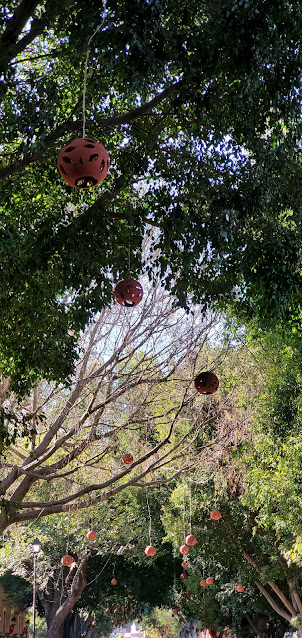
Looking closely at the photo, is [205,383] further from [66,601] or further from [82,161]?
[66,601]

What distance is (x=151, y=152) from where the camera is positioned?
7.08 m

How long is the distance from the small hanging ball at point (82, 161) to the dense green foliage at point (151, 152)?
0.97 meters

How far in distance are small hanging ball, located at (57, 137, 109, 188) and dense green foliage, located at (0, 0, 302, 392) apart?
97 cm

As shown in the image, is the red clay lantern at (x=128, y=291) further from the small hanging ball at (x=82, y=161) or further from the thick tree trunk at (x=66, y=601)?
the thick tree trunk at (x=66, y=601)

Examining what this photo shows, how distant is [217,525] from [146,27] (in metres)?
15.5

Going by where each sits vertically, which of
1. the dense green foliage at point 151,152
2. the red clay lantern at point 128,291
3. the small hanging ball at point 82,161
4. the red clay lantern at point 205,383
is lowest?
the small hanging ball at point 82,161

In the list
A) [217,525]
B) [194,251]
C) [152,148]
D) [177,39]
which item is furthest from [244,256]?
[217,525]

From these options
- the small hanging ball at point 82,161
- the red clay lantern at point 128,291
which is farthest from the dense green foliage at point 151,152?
the small hanging ball at point 82,161

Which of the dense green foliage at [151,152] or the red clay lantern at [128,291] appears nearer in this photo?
the dense green foliage at [151,152]

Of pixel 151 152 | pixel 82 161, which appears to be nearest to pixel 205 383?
pixel 151 152

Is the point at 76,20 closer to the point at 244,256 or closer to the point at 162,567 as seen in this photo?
the point at 244,256

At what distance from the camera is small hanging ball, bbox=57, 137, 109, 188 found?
4641 mm

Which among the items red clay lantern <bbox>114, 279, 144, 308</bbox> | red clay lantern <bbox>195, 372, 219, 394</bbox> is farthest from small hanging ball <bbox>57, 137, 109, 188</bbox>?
red clay lantern <bbox>195, 372, 219, 394</bbox>

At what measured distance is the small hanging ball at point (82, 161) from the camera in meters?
4.64
